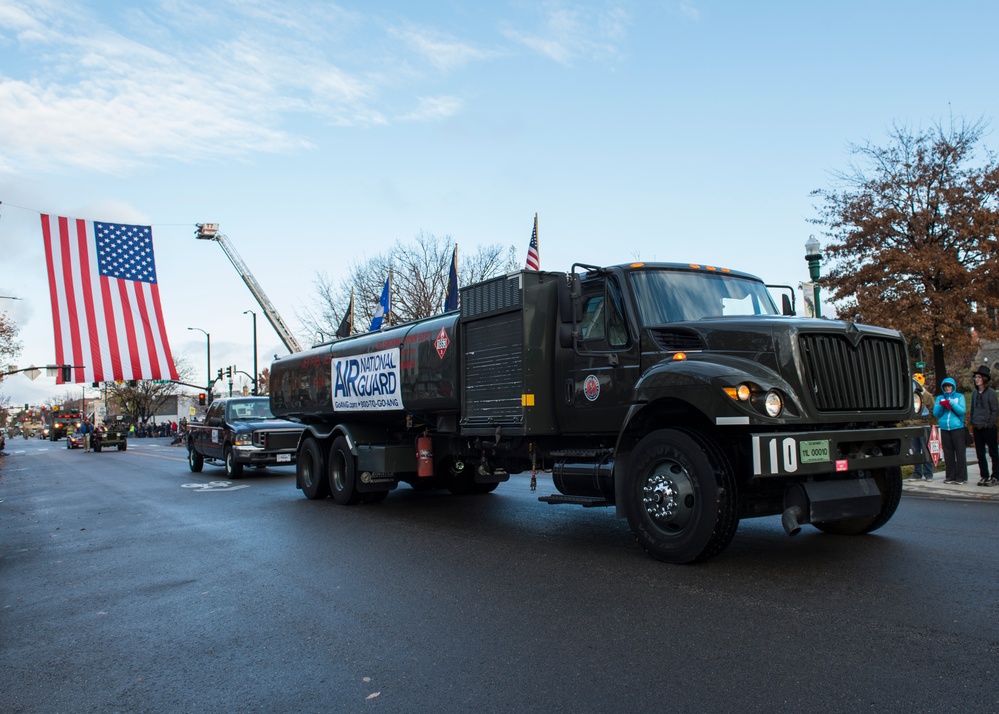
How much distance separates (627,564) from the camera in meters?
6.44

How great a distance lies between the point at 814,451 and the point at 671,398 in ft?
3.97

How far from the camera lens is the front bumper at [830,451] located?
5.61 m

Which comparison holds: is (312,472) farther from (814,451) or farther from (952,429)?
(952,429)

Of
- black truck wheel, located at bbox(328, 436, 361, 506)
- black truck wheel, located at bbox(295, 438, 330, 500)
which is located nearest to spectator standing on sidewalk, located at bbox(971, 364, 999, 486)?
black truck wheel, located at bbox(328, 436, 361, 506)

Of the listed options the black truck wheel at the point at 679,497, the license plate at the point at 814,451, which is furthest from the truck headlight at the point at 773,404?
the black truck wheel at the point at 679,497

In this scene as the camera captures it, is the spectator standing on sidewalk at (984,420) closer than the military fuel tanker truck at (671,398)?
No

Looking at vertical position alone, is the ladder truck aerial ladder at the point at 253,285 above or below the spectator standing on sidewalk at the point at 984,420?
above

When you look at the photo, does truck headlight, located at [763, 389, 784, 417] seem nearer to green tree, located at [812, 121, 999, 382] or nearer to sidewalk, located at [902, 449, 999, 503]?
sidewalk, located at [902, 449, 999, 503]

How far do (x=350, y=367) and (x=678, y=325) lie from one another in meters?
6.40

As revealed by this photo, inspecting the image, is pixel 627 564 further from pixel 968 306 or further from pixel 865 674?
pixel 968 306

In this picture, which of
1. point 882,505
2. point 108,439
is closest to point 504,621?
point 882,505

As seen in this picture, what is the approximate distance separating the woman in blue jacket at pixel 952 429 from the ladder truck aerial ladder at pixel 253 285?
44112mm

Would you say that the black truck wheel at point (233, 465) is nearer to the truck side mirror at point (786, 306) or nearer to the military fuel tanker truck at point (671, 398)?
the military fuel tanker truck at point (671, 398)

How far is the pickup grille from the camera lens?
17.0 meters
